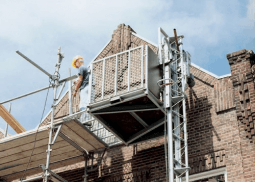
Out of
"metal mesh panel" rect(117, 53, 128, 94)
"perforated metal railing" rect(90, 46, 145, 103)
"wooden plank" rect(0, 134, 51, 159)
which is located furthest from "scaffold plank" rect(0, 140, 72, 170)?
"metal mesh panel" rect(117, 53, 128, 94)

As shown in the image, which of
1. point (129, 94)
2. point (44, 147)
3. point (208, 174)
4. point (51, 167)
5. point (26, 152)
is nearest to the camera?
point (129, 94)

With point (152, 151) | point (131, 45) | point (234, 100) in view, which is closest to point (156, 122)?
point (152, 151)

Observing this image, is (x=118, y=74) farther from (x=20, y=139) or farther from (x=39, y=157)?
(x=39, y=157)

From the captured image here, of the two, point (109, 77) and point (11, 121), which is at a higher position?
point (11, 121)

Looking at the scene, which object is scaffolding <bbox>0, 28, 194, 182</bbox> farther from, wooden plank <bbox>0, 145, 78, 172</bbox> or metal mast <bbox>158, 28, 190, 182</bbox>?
wooden plank <bbox>0, 145, 78, 172</bbox>

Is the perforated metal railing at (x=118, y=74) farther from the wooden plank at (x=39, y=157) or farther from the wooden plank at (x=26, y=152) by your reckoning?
the wooden plank at (x=39, y=157)

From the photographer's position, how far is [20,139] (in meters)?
16.9

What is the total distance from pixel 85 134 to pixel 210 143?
3.43 m

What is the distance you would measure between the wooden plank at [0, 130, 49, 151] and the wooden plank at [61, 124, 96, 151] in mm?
510

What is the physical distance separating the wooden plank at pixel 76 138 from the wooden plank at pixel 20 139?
0.51m

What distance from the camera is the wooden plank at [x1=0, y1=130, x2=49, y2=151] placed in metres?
16.7

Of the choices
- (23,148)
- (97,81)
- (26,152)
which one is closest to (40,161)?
(26,152)

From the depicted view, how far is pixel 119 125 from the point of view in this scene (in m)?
16.7

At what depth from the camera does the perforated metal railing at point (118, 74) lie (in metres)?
15.6
